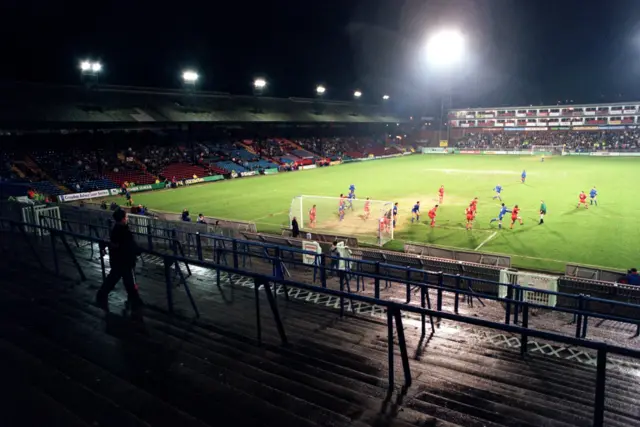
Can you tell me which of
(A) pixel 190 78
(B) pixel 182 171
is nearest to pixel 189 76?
(A) pixel 190 78

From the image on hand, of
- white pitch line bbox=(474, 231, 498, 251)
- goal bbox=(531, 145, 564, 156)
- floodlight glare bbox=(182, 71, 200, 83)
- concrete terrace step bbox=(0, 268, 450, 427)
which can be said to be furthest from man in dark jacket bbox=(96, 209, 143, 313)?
goal bbox=(531, 145, 564, 156)

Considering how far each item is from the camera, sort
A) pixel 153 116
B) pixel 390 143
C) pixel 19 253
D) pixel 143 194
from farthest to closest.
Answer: pixel 390 143, pixel 153 116, pixel 143 194, pixel 19 253

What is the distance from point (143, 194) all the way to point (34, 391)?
1558 inches

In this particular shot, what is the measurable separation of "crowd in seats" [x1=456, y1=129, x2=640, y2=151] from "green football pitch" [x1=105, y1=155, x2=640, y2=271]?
27359 mm

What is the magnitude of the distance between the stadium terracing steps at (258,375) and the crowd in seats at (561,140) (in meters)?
87.5

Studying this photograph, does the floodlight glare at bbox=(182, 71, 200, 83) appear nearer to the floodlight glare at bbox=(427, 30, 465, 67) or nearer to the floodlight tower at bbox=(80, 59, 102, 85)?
the floodlight tower at bbox=(80, 59, 102, 85)

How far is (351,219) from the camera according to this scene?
27.2m

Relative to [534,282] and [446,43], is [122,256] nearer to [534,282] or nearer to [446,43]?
[534,282]

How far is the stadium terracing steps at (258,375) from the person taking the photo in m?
4.80

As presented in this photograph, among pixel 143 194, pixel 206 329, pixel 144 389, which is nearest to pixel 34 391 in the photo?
pixel 144 389

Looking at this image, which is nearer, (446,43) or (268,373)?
(268,373)

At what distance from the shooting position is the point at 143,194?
42219mm

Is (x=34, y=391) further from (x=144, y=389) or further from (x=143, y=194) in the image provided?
(x=143, y=194)

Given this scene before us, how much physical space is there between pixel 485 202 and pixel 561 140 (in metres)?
70.5
